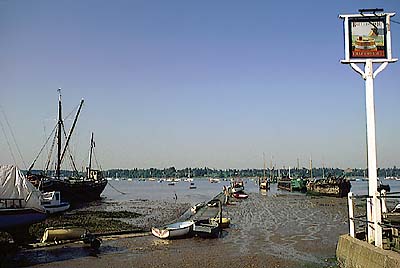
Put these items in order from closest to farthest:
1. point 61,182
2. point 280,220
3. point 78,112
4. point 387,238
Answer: point 387,238, point 280,220, point 61,182, point 78,112

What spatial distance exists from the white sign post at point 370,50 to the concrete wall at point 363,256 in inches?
56.3

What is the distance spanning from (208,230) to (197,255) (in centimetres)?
571

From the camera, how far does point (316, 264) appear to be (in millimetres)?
19531

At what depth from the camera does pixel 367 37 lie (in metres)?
14.1

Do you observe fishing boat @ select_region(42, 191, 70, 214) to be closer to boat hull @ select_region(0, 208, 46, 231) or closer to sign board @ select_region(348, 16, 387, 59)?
boat hull @ select_region(0, 208, 46, 231)

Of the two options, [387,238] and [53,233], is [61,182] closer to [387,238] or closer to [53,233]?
[53,233]

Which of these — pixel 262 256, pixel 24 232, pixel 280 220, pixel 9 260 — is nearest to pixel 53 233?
pixel 24 232

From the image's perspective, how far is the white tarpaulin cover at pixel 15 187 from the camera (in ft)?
82.4

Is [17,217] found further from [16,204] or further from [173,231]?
[173,231]

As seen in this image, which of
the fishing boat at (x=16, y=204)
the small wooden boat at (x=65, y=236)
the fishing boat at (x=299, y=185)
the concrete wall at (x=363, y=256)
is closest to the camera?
the concrete wall at (x=363, y=256)

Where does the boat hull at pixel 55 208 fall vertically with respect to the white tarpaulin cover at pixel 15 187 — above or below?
below

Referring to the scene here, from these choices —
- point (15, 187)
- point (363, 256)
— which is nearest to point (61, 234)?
point (15, 187)

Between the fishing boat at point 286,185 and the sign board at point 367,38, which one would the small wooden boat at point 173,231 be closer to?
the sign board at point 367,38

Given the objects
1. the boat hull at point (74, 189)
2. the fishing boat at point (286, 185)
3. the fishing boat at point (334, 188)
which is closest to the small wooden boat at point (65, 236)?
the boat hull at point (74, 189)
